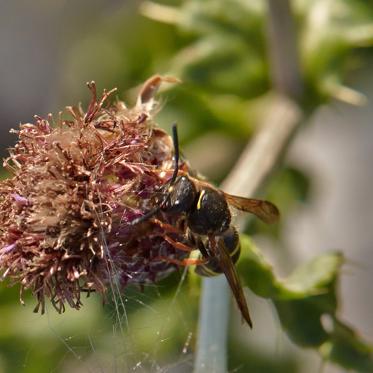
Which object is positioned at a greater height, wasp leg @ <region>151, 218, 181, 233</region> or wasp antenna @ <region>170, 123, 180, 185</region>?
wasp antenna @ <region>170, 123, 180, 185</region>

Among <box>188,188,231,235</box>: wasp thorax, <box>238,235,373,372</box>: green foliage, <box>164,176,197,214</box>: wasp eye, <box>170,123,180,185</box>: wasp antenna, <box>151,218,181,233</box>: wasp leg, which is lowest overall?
<box>238,235,373,372</box>: green foliage

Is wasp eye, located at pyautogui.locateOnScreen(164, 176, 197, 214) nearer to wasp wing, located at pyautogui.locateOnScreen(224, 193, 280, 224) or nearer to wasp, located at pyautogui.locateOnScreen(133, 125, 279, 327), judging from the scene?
wasp, located at pyautogui.locateOnScreen(133, 125, 279, 327)

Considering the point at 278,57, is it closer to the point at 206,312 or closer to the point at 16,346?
the point at 206,312

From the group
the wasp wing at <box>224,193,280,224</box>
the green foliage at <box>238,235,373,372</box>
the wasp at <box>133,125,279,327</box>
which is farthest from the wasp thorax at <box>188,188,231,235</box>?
the green foliage at <box>238,235,373,372</box>

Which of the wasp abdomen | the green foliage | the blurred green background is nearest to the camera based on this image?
the wasp abdomen

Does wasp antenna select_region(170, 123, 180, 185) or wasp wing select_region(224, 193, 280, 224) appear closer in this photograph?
wasp antenna select_region(170, 123, 180, 185)

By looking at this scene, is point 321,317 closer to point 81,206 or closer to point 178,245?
point 178,245

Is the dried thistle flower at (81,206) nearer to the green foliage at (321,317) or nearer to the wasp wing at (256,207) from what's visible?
the wasp wing at (256,207)

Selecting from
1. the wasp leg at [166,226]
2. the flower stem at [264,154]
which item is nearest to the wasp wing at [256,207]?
the flower stem at [264,154]
